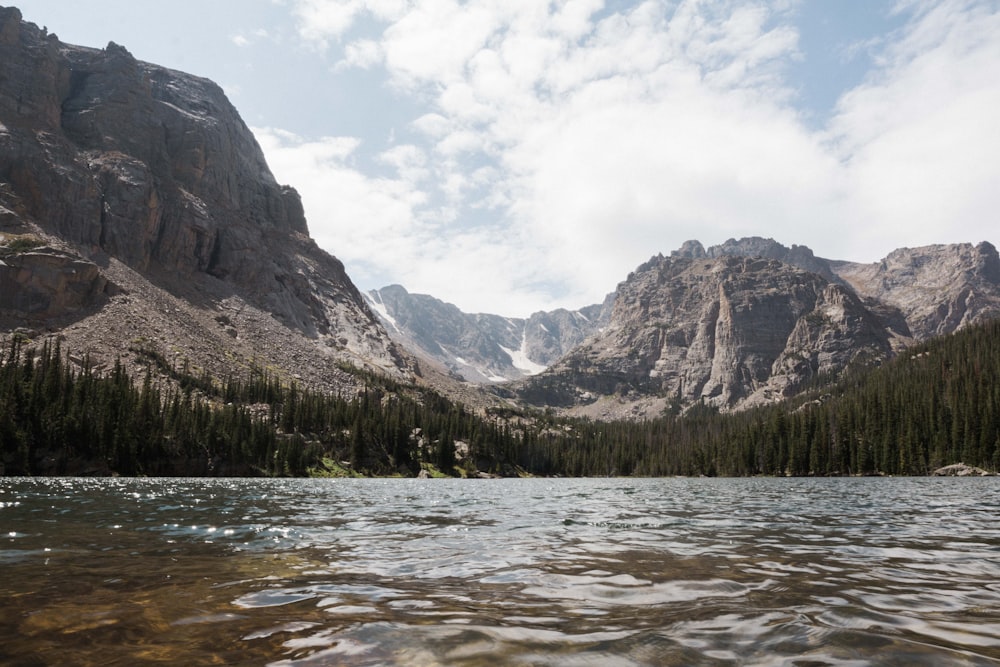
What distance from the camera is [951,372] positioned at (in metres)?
166

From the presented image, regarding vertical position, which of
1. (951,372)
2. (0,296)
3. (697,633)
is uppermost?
(0,296)

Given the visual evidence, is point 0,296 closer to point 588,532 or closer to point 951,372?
point 588,532

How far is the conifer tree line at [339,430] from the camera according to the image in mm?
104312

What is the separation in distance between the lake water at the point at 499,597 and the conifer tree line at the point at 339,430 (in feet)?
329

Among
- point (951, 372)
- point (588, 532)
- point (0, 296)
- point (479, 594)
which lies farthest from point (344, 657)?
point (0, 296)

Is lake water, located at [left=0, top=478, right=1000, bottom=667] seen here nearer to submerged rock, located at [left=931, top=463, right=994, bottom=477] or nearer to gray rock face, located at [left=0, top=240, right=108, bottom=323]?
submerged rock, located at [left=931, top=463, right=994, bottom=477]

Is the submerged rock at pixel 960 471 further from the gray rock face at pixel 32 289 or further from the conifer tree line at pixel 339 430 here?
the gray rock face at pixel 32 289

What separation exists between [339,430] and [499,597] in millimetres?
156440

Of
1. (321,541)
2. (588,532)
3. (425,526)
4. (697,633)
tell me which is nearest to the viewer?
(697,633)

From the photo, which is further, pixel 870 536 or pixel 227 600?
pixel 870 536

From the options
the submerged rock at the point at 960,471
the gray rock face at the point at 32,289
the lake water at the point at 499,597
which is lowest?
the submerged rock at the point at 960,471

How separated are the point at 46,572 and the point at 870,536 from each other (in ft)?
73.8

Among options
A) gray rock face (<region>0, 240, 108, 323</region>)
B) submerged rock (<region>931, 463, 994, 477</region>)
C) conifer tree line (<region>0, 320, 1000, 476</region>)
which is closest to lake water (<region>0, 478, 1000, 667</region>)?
conifer tree line (<region>0, 320, 1000, 476</region>)

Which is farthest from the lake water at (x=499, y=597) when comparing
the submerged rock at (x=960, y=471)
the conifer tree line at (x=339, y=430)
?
the submerged rock at (x=960, y=471)
